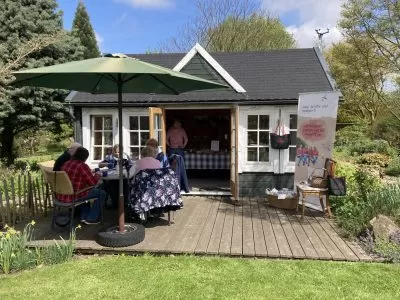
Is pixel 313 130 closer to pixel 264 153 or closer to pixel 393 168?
pixel 264 153

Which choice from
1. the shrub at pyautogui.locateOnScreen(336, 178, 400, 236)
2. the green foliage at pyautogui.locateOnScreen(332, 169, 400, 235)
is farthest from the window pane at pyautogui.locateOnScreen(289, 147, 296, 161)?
the shrub at pyautogui.locateOnScreen(336, 178, 400, 236)

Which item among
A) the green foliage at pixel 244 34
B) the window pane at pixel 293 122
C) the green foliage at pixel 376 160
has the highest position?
the green foliage at pixel 244 34

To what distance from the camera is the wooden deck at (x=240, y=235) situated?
16.5 feet

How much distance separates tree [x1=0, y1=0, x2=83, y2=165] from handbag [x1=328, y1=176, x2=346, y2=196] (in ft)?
31.6

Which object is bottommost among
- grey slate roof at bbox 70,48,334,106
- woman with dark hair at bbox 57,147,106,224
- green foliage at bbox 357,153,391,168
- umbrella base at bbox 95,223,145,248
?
umbrella base at bbox 95,223,145,248

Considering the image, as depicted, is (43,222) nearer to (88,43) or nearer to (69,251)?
(69,251)

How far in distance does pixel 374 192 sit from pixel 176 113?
22.6 ft

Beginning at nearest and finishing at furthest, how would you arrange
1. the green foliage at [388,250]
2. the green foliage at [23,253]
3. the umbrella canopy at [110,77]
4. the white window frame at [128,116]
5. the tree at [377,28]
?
the umbrella canopy at [110,77]
the green foliage at [23,253]
the green foliage at [388,250]
the white window frame at [128,116]
the tree at [377,28]

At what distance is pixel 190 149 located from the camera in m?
11.4

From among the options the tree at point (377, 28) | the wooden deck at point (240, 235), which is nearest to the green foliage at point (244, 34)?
the tree at point (377, 28)

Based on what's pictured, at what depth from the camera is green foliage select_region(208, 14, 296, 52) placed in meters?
24.3

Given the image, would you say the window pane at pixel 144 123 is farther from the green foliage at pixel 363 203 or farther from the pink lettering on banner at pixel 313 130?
the green foliage at pixel 363 203

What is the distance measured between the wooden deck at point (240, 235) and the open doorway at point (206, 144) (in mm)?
3216

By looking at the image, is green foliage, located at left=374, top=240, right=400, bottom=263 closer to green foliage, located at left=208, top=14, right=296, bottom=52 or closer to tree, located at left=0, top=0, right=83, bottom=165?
tree, located at left=0, top=0, right=83, bottom=165
